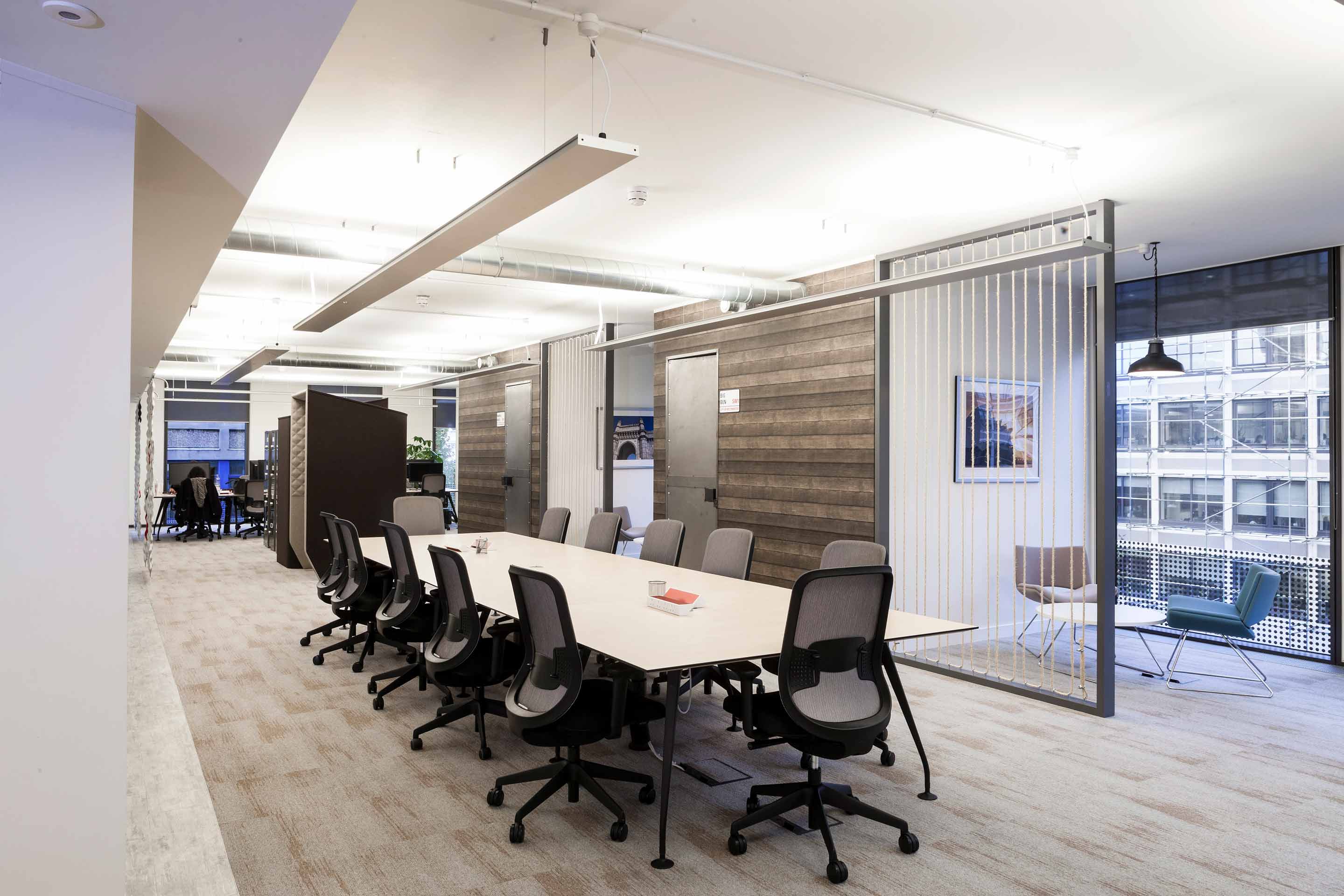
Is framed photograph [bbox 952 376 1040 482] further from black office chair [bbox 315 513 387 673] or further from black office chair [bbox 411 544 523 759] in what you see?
black office chair [bbox 315 513 387 673]

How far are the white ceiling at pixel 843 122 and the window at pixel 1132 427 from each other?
1.51 metres

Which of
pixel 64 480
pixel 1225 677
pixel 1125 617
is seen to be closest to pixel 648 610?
pixel 64 480

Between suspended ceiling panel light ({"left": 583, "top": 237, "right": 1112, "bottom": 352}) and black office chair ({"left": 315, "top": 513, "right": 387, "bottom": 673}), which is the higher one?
suspended ceiling panel light ({"left": 583, "top": 237, "right": 1112, "bottom": 352})

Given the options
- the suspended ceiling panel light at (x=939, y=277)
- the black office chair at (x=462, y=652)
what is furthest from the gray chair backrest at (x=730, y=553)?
the suspended ceiling panel light at (x=939, y=277)

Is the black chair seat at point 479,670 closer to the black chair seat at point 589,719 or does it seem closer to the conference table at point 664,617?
the conference table at point 664,617

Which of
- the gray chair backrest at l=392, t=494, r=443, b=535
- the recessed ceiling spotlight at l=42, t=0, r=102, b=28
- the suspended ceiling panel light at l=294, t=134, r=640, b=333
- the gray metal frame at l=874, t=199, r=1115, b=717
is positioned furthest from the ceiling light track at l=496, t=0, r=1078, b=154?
the gray chair backrest at l=392, t=494, r=443, b=535

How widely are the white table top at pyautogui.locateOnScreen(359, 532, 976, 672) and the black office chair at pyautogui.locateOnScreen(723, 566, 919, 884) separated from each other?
186 mm

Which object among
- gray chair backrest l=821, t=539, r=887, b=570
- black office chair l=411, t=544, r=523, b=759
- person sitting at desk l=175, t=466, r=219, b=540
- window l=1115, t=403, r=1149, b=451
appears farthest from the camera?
person sitting at desk l=175, t=466, r=219, b=540

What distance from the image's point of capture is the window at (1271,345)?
22.2 feet

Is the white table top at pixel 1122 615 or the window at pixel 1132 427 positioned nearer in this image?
the white table top at pixel 1122 615

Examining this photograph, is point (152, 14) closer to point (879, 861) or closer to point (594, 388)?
point (879, 861)

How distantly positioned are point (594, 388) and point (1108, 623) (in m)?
7.04

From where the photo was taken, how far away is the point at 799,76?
3.72 meters

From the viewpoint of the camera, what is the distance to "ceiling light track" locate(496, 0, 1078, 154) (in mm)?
3219
